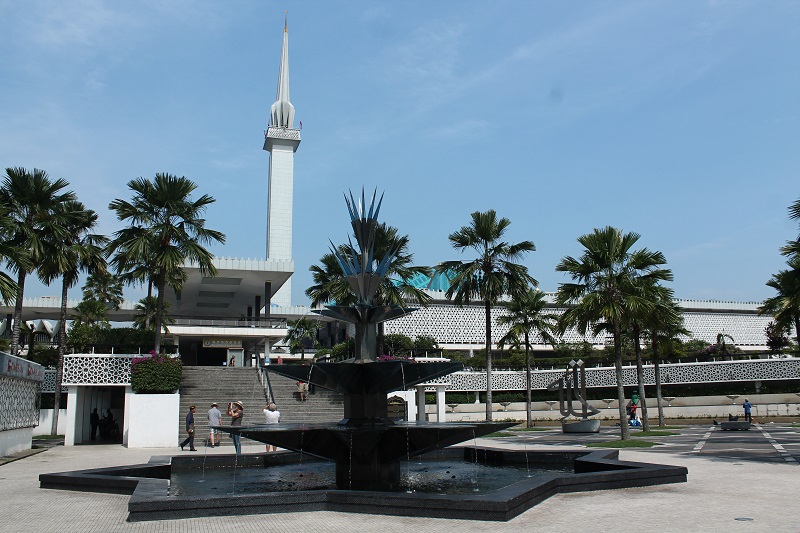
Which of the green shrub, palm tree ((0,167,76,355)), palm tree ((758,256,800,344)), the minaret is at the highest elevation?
the minaret

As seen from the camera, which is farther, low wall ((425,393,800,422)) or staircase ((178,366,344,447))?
low wall ((425,393,800,422))

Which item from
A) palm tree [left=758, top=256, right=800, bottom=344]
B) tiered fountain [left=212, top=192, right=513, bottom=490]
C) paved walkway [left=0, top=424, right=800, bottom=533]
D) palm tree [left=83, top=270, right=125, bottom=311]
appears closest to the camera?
paved walkway [left=0, top=424, right=800, bottom=533]

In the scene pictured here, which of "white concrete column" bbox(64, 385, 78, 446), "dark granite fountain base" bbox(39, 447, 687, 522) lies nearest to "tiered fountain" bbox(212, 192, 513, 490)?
"dark granite fountain base" bbox(39, 447, 687, 522)

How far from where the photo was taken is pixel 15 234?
25.0 meters

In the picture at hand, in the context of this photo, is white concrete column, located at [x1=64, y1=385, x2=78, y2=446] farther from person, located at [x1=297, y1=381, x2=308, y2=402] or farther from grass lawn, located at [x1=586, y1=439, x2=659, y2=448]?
grass lawn, located at [x1=586, y1=439, x2=659, y2=448]

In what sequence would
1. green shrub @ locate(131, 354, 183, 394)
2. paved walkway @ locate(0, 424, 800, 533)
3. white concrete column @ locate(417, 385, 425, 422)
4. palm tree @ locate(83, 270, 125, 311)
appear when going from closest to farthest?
paved walkway @ locate(0, 424, 800, 533) → green shrub @ locate(131, 354, 183, 394) → white concrete column @ locate(417, 385, 425, 422) → palm tree @ locate(83, 270, 125, 311)

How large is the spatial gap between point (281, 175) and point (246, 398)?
5899 centimetres

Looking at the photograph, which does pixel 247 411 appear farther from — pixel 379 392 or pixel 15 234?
pixel 379 392

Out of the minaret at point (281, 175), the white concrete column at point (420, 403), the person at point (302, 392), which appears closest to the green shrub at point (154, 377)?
the person at point (302, 392)

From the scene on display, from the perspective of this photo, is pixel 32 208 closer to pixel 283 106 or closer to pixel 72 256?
pixel 72 256

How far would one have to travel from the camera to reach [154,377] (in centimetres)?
2469

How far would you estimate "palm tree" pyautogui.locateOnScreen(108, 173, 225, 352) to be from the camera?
27.3 metres

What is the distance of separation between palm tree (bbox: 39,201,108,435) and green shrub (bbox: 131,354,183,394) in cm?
439

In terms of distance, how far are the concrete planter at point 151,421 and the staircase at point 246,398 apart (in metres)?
0.90
